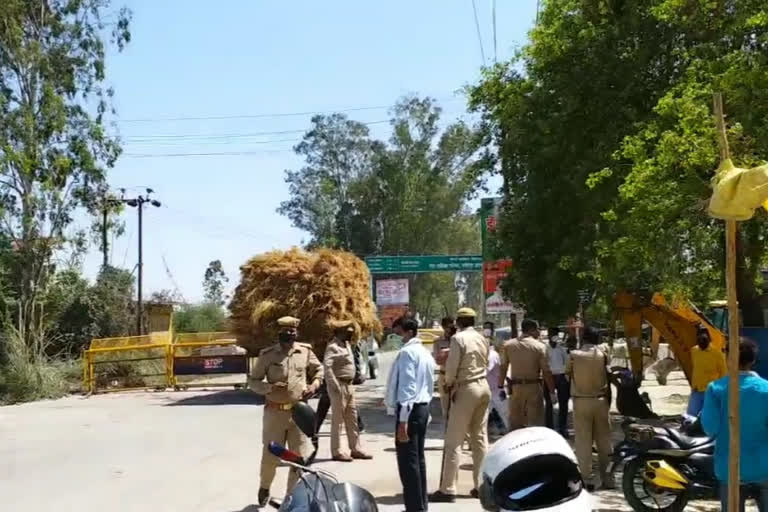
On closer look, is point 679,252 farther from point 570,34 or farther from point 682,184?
point 570,34

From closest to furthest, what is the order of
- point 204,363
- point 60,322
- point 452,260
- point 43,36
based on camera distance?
1. point 204,363
2. point 43,36
3. point 60,322
4. point 452,260

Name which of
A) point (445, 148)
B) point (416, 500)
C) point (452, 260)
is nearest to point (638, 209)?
point (416, 500)

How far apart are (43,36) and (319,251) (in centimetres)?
1308

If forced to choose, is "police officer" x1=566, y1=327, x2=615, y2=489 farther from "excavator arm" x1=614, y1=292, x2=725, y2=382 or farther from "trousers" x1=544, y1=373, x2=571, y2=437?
"excavator arm" x1=614, y1=292, x2=725, y2=382

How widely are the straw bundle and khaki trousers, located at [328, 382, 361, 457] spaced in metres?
6.17

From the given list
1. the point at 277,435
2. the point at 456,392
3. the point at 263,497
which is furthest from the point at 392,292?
the point at 277,435

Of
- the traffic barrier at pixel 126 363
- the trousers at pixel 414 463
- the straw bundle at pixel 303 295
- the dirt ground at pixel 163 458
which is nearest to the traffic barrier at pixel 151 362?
the traffic barrier at pixel 126 363

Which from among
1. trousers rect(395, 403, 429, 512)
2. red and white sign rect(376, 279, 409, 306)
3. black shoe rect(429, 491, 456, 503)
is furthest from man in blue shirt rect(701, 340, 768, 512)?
red and white sign rect(376, 279, 409, 306)

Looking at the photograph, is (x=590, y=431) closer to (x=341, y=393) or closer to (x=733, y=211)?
(x=341, y=393)

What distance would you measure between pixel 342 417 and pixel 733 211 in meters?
7.86

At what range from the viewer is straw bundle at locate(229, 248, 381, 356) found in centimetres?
1808

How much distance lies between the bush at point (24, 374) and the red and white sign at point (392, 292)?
31478 millimetres

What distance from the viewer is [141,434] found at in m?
15.1

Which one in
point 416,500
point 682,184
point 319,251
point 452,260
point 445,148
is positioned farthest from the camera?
point 445,148
